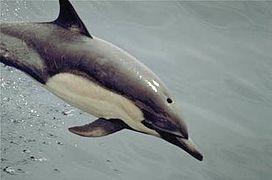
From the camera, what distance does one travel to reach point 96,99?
8.29 ft

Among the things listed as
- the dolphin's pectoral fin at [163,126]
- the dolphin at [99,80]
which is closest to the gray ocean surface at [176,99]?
the dolphin at [99,80]

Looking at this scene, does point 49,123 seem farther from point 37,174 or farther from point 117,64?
point 117,64

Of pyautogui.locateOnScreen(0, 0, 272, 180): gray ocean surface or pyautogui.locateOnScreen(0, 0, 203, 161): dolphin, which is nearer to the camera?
pyautogui.locateOnScreen(0, 0, 203, 161): dolphin

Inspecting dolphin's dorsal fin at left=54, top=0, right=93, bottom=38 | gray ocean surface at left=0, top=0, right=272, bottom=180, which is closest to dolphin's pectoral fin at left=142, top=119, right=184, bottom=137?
dolphin's dorsal fin at left=54, top=0, right=93, bottom=38

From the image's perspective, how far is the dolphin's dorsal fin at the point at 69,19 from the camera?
8.56ft

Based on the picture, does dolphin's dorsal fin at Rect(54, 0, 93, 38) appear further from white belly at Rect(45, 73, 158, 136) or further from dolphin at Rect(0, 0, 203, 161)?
white belly at Rect(45, 73, 158, 136)

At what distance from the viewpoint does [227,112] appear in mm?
10914

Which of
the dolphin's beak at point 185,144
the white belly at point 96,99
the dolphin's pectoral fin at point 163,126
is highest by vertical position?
the white belly at point 96,99

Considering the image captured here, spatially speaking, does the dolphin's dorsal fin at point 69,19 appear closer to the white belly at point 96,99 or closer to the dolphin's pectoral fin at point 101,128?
the white belly at point 96,99

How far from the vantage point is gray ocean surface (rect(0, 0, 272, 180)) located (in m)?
8.82

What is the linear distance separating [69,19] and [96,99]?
21.1 inches

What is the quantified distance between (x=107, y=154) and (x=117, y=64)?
8.31 metres

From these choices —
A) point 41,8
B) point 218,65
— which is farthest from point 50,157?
point 218,65

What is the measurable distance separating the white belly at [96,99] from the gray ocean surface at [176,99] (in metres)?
5.48
